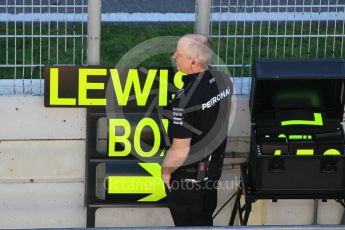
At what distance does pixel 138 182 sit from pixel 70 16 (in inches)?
53.6

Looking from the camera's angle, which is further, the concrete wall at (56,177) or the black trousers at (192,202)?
the concrete wall at (56,177)

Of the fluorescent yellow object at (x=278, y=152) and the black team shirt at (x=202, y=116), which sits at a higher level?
the black team shirt at (x=202, y=116)

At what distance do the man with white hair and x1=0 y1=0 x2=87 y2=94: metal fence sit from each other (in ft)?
3.58

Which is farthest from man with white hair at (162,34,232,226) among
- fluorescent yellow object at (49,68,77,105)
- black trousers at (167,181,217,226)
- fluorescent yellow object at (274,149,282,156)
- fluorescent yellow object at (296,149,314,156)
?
fluorescent yellow object at (49,68,77,105)

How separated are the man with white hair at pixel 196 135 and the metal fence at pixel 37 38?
3.58 ft

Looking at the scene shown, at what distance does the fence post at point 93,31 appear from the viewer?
6562 millimetres

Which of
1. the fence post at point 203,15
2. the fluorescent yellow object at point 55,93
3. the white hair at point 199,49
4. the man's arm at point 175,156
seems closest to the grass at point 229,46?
the fence post at point 203,15

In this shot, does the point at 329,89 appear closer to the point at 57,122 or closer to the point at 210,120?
the point at 210,120

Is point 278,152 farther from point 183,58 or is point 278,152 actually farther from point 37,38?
point 37,38

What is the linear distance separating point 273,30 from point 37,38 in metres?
1.81

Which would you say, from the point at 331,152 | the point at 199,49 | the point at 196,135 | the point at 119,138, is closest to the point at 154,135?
the point at 119,138

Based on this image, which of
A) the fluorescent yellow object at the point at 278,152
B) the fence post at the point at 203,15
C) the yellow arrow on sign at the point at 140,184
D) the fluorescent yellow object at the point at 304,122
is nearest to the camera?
the fluorescent yellow object at the point at 278,152

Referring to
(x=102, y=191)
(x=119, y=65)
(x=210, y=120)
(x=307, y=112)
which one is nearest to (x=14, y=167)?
(x=102, y=191)

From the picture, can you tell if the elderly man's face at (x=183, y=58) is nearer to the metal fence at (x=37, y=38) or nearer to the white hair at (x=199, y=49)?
the white hair at (x=199, y=49)
